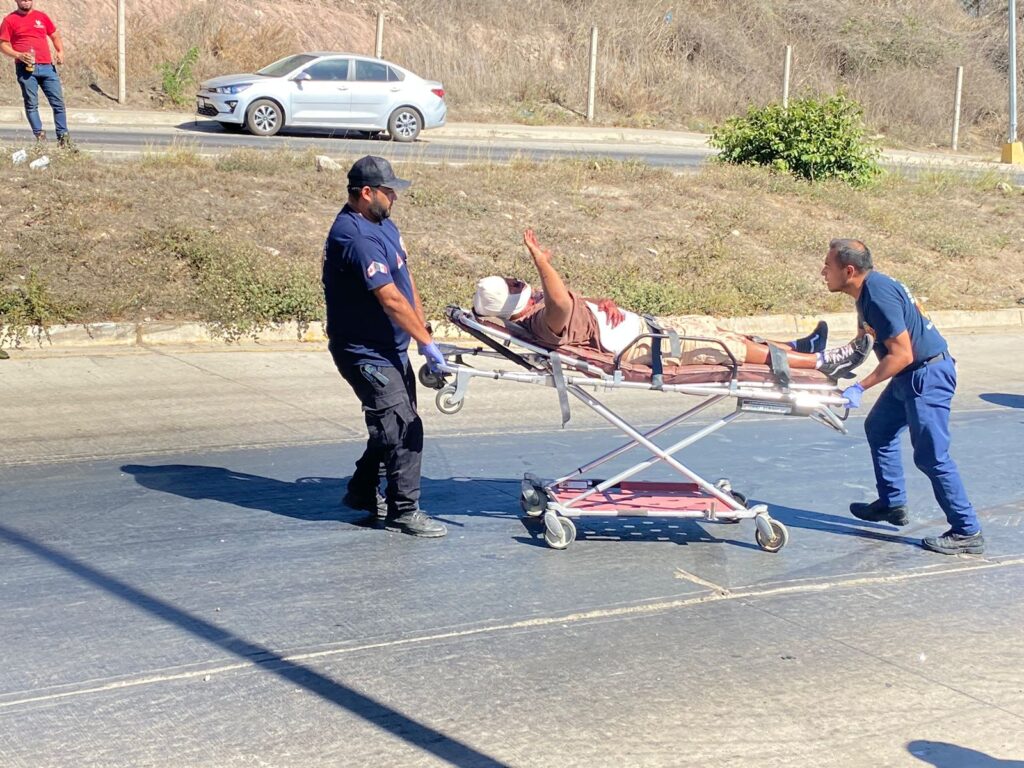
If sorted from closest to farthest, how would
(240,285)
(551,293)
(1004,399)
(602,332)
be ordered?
(551,293) < (602,332) < (1004,399) < (240,285)

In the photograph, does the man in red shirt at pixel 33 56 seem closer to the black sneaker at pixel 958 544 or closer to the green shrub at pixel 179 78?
the black sneaker at pixel 958 544

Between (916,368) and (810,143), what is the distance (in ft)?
45.5

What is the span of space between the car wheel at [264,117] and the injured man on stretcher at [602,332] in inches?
729

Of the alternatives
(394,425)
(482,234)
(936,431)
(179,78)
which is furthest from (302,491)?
(179,78)

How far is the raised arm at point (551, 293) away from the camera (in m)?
5.96

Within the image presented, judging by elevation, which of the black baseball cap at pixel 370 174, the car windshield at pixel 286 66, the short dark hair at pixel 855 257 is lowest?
the short dark hair at pixel 855 257

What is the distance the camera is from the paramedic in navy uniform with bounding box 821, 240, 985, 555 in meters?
6.60

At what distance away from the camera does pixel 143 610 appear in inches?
217

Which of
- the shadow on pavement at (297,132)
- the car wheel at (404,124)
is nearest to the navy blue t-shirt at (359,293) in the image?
the shadow on pavement at (297,132)

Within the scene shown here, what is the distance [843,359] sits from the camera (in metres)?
6.61

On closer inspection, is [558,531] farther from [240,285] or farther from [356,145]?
[356,145]

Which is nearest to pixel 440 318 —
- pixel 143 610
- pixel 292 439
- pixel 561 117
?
pixel 292 439

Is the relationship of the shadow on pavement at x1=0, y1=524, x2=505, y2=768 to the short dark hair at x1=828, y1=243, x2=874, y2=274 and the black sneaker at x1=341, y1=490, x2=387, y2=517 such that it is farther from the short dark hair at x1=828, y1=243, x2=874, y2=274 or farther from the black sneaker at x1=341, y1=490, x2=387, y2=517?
the short dark hair at x1=828, y1=243, x2=874, y2=274

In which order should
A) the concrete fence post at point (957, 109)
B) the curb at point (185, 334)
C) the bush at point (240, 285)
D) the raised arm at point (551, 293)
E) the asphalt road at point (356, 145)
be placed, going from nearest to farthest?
the raised arm at point (551, 293), the curb at point (185, 334), the bush at point (240, 285), the asphalt road at point (356, 145), the concrete fence post at point (957, 109)
